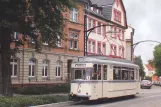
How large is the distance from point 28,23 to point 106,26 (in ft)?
108

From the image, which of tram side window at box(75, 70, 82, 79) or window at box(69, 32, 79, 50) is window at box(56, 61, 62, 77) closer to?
window at box(69, 32, 79, 50)

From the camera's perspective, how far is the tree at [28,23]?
20109 millimetres

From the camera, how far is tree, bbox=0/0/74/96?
20.1 meters

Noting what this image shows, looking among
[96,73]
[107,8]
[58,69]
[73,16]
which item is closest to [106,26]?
[107,8]

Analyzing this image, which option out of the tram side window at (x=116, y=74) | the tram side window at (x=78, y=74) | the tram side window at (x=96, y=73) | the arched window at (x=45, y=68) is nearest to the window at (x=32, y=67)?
the arched window at (x=45, y=68)

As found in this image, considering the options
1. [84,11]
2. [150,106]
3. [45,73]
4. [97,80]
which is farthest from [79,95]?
[84,11]

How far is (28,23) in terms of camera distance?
70.0ft

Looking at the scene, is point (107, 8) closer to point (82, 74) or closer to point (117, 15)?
point (117, 15)

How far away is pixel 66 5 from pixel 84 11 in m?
24.5

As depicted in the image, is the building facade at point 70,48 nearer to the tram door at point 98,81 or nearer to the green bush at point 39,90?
the green bush at point 39,90

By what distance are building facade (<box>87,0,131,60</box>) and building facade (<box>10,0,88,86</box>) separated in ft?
13.2

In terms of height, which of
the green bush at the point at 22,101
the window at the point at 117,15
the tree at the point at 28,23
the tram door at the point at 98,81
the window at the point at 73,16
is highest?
the window at the point at 117,15

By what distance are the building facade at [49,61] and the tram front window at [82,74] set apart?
8944 millimetres

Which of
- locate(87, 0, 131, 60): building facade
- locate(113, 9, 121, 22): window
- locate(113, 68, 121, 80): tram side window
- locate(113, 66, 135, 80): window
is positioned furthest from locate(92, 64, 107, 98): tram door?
locate(113, 9, 121, 22): window
